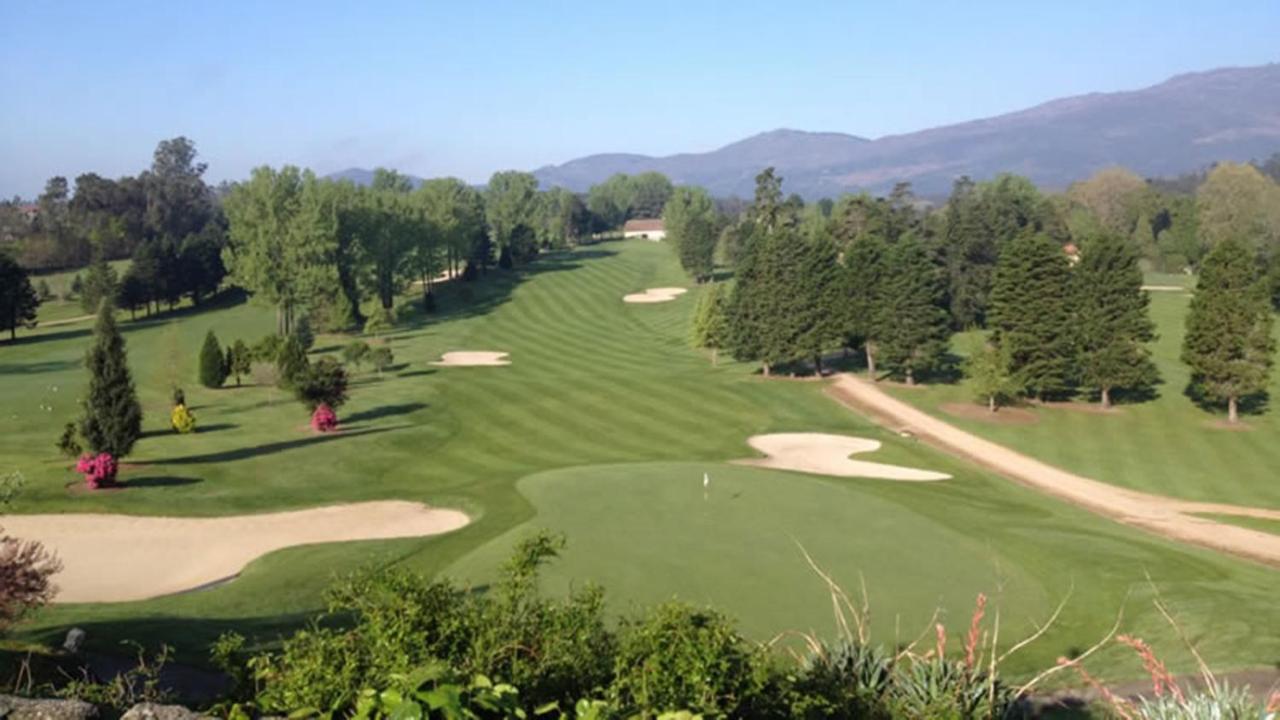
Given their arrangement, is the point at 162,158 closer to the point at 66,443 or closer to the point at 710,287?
the point at 710,287

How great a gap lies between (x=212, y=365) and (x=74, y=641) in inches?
1440

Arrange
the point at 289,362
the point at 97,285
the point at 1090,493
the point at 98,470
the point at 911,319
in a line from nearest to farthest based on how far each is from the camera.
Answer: the point at 98,470 < the point at 1090,493 < the point at 289,362 < the point at 911,319 < the point at 97,285

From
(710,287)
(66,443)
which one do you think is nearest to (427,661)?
(66,443)

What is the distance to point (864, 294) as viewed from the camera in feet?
194

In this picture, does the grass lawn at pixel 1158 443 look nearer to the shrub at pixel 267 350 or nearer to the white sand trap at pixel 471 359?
the white sand trap at pixel 471 359

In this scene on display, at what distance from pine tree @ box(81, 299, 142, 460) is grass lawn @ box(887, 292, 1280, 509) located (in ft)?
116

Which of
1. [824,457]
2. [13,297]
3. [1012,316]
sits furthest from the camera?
[13,297]

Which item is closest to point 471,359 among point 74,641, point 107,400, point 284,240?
point 284,240

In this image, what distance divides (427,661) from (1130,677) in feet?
40.6

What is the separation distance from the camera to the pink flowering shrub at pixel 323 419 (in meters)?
38.0

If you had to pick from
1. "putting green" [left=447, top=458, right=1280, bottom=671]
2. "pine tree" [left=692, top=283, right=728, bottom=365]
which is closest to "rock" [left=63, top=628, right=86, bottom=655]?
"putting green" [left=447, top=458, right=1280, bottom=671]

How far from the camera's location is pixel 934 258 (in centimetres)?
7975

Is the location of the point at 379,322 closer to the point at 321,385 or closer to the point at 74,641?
the point at 321,385

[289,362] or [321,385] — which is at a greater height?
[289,362]
